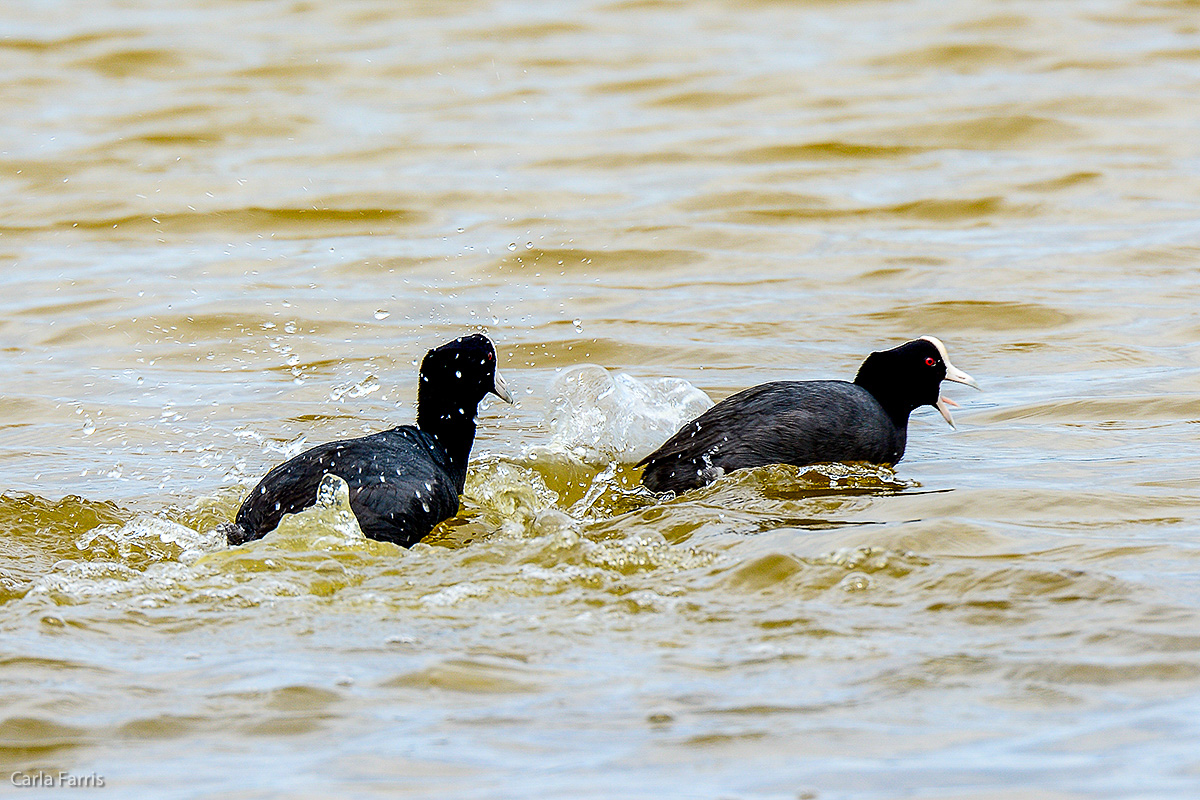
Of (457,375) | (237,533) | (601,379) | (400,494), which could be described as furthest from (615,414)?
(237,533)

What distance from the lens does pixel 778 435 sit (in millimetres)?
6090

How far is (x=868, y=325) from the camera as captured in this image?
A: 921cm

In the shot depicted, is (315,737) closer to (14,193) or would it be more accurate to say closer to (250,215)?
(250,215)

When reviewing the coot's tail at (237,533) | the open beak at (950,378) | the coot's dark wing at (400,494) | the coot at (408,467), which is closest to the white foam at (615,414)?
the coot at (408,467)

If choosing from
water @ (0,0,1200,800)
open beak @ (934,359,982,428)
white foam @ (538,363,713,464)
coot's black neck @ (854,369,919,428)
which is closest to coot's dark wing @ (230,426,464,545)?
water @ (0,0,1200,800)

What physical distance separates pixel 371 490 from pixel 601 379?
2093 mm

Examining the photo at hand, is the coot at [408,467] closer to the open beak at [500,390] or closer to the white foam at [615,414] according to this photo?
the open beak at [500,390]

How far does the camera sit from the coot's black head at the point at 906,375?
661 centimetres

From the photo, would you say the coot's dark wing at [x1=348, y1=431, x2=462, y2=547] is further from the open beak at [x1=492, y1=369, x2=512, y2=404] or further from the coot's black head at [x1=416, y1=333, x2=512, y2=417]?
the open beak at [x1=492, y1=369, x2=512, y2=404]

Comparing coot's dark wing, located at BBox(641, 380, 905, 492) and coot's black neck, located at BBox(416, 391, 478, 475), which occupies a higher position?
coot's black neck, located at BBox(416, 391, 478, 475)

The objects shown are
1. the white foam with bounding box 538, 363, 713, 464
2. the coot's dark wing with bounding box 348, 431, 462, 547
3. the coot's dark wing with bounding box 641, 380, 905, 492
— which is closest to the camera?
the coot's dark wing with bounding box 348, 431, 462, 547

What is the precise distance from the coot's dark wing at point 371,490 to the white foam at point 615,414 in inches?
47.0

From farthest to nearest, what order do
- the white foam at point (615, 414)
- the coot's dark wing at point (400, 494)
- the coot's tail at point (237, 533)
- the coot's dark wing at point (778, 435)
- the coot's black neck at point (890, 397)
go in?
the white foam at point (615, 414)
the coot's black neck at point (890, 397)
the coot's dark wing at point (778, 435)
the coot's tail at point (237, 533)
the coot's dark wing at point (400, 494)

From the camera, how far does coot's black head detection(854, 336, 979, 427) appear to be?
6609 mm
